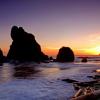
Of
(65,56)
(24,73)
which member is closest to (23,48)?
(65,56)

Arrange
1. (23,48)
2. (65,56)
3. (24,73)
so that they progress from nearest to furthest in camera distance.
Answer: (24,73), (23,48), (65,56)

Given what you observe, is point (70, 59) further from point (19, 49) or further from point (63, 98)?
Result: point (63, 98)

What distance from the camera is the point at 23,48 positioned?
139375 millimetres

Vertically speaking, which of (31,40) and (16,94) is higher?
(31,40)

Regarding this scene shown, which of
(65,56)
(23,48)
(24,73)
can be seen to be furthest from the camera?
(65,56)

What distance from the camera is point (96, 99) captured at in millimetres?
12555

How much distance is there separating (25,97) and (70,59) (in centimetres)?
12436

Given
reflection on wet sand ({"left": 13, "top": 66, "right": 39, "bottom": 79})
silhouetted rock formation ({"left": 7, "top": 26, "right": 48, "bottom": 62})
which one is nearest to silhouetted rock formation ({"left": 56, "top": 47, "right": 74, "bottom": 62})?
silhouetted rock formation ({"left": 7, "top": 26, "right": 48, "bottom": 62})

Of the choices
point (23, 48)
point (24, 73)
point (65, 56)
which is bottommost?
point (24, 73)

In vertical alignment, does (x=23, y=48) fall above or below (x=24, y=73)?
above

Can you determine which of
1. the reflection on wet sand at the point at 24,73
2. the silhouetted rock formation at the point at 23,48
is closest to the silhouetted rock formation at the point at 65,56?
the silhouetted rock formation at the point at 23,48

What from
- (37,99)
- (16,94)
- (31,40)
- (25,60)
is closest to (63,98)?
(37,99)

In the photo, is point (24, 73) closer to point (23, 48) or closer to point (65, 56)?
point (23, 48)

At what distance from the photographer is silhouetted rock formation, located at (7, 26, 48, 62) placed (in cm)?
13525
